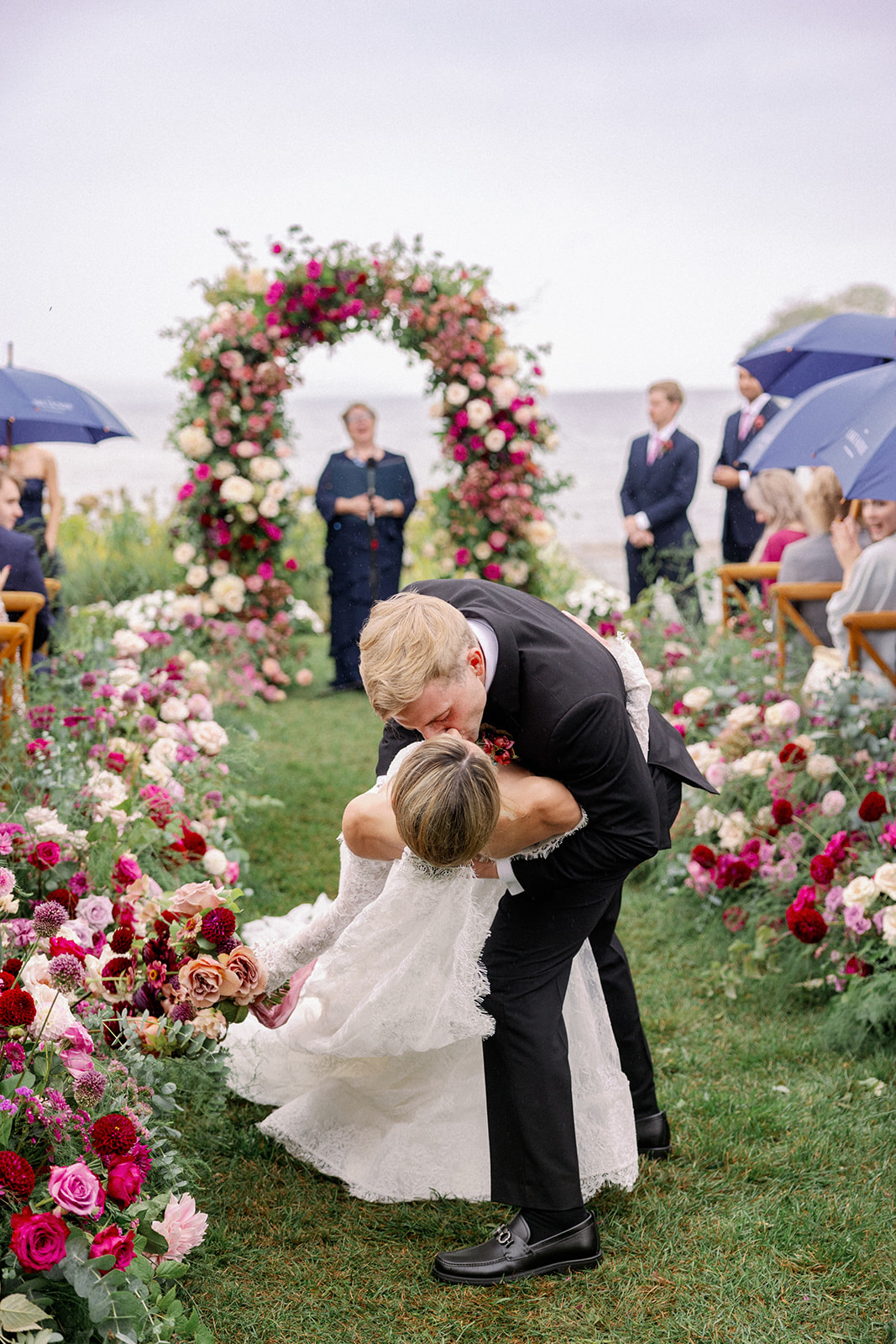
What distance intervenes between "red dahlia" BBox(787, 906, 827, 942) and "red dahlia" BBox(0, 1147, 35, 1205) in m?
2.19

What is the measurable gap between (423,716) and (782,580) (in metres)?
3.29

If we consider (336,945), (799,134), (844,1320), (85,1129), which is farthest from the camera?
(799,134)

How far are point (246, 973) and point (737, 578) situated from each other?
4.19 meters

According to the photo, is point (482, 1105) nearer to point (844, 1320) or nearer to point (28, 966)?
point (844, 1320)

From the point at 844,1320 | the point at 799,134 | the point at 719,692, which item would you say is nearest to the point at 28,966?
the point at 844,1320

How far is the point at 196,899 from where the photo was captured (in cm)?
228

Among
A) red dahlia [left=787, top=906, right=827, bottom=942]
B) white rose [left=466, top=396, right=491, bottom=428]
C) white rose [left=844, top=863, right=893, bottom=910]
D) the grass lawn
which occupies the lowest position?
the grass lawn

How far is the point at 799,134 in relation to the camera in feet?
133

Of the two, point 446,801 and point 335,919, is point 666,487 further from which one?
point 446,801

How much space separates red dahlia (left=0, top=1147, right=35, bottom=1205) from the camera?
166 cm

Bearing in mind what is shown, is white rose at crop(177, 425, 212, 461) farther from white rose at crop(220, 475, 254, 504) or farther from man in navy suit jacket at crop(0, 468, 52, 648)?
man in navy suit jacket at crop(0, 468, 52, 648)

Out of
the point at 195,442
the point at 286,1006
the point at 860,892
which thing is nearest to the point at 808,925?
the point at 860,892

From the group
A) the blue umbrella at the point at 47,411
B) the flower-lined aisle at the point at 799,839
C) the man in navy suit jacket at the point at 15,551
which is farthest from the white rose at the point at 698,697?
the blue umbrella at the point at 47,411

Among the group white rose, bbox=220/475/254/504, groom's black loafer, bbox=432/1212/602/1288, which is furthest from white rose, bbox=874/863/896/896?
white rose, bbox=220/475/254/504
